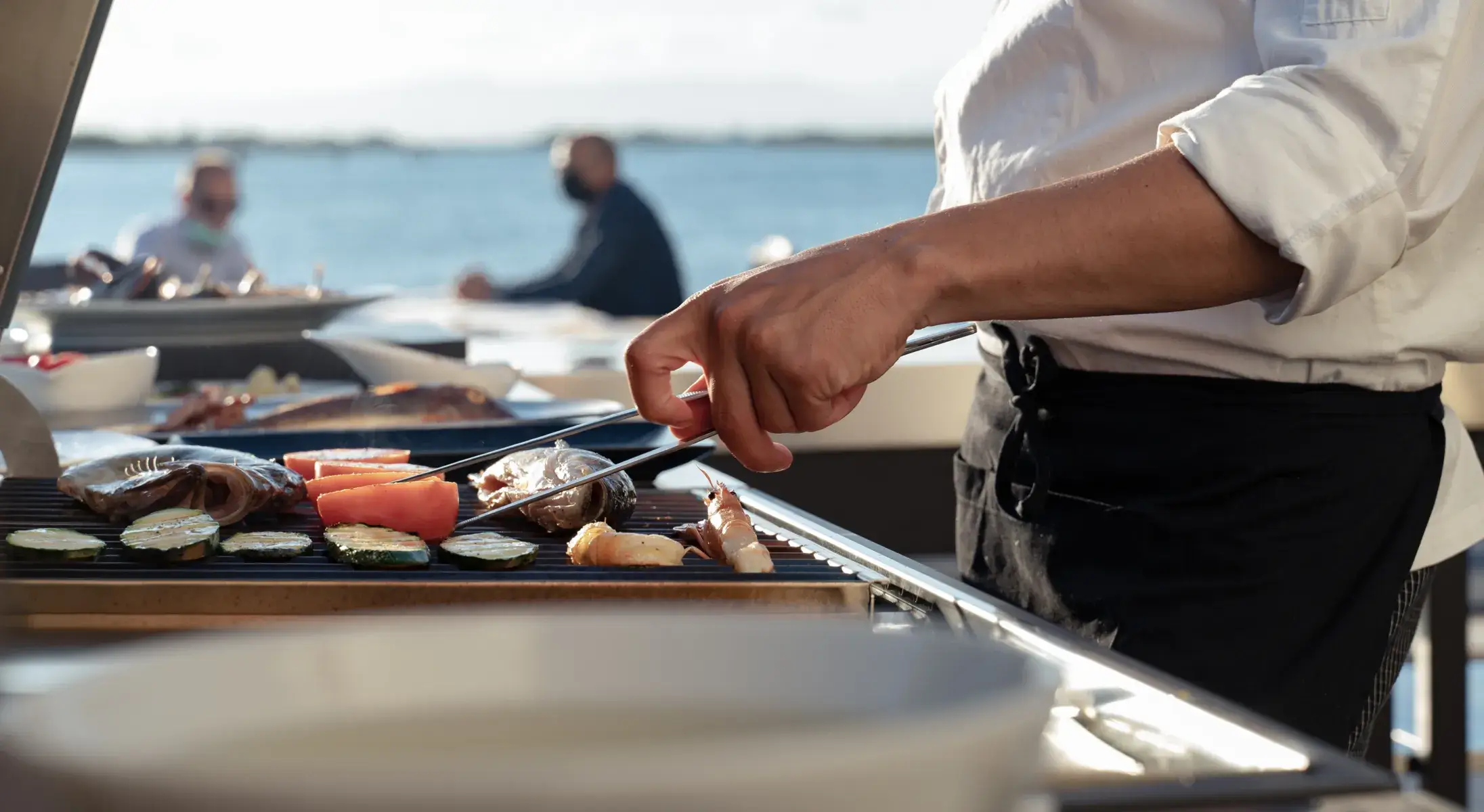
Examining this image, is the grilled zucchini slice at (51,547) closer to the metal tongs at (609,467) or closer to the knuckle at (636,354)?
the metal tongs at (609,467)

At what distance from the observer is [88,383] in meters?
1.87

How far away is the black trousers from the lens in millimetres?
1225

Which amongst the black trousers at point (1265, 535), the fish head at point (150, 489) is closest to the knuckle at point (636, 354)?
the fish head at point (150, 489)

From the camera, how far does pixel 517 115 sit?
43.0m

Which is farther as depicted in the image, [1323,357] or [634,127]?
[634,127]

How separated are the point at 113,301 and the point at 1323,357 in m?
2.11

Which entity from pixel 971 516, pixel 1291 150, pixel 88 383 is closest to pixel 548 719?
pixel 1291 150

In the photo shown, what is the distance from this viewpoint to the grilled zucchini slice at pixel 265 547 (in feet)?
3.18

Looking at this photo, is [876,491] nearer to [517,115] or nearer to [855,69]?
[855,69]

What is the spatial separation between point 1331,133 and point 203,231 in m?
6.93

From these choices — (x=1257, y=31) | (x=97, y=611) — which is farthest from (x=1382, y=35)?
(x=97, y=611)

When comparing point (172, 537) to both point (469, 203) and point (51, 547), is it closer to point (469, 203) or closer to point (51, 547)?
point (51, 547)

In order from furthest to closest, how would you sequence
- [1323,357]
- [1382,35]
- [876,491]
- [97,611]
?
[876,491] < [1323,357] < [1382,35] < [97,611]

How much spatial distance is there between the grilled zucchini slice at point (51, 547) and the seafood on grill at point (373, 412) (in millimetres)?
650
